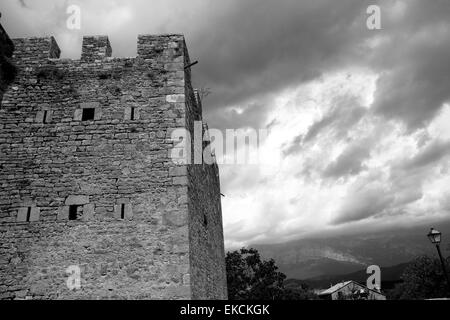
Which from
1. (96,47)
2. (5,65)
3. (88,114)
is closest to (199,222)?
(88,114)

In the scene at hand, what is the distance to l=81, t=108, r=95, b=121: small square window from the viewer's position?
817 cm

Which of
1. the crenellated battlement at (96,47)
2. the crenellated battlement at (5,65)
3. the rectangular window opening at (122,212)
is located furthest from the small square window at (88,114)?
the rectangular window opening at (122,212)

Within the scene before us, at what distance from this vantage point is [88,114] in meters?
8.23

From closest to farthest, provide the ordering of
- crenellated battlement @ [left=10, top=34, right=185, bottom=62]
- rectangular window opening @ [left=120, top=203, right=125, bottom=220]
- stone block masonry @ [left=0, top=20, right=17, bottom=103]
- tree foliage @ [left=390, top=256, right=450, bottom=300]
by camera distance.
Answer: rectangular window opening @ [left=120, top=203, right=125, bottom=220] < stone block masonry @ [left=0, top=20, right=17, bottom=103] < crenellated battlement @ [left=10, top=34, right=185, bottom=62] < tree foliage @ [left=390, top=256, right=450, bottom=300]

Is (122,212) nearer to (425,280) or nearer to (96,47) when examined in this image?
(96,47)

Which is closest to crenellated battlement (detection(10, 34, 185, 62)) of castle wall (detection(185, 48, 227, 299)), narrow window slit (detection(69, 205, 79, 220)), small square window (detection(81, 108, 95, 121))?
castle wall (detection(185, 48, 227, 299))

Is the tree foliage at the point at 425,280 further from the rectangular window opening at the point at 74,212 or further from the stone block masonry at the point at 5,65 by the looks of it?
the stone block masonry at the point at 5,65

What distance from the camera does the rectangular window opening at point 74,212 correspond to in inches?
282

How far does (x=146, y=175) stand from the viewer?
24.7ft

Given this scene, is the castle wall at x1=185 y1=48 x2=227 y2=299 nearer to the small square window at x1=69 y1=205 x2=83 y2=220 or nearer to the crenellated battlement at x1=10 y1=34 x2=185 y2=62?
the crenellated battlement at x1=10 y1=34 x2=185 y2=62

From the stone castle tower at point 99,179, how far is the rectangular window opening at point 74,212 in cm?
2

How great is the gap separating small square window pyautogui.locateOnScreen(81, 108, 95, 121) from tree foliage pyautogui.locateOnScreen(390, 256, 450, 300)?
152 feet
